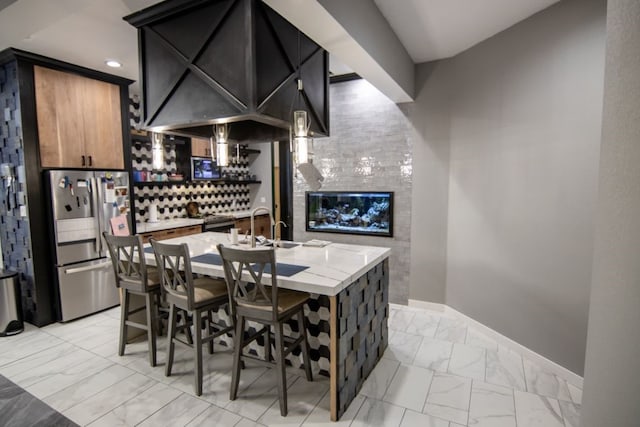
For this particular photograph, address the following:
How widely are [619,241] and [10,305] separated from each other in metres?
4.85

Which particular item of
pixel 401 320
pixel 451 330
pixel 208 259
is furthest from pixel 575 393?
pixel 208 259

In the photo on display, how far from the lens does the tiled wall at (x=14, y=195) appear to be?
3377 millimetres

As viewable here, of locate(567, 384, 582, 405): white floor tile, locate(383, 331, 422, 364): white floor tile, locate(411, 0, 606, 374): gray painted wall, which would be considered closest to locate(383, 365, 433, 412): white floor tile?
locate(383, 331, 422, 364): white floor tile

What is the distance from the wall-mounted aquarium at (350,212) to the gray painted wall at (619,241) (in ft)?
A: 10.4

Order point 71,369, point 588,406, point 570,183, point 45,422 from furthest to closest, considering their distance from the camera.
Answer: point 71,369, point 570,183, point 45,422, point 588,406

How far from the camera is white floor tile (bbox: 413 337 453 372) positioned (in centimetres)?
279

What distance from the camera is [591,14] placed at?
7.60 feet

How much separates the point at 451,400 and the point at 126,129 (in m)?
4.57

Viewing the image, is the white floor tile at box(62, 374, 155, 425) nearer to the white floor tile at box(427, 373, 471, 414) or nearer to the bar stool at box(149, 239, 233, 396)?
the bar stool at box(149, 239, 233, 396)

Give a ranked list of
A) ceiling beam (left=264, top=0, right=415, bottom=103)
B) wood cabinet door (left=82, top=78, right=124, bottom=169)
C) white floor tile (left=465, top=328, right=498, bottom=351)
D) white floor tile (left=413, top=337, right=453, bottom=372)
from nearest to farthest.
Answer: ceiling beam (left=264, top=0, right=415, bottom=103) < white floor tile (left=413, top=337, right=453, bottom=372) < white floor tile (left=465, top=328, right=498, bottom=351) < wood cabinet door (left=82, top=78, right=124, bottom=169)

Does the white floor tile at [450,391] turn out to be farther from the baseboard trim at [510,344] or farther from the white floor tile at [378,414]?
the baseboard trim at [510,344]

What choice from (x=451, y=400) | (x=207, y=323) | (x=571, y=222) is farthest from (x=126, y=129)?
(x=571, y=222)

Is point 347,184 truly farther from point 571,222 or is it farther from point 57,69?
point 57,69

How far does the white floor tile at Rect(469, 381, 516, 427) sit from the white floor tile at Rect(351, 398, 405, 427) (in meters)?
0.47
